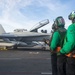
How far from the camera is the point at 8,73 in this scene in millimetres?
11516

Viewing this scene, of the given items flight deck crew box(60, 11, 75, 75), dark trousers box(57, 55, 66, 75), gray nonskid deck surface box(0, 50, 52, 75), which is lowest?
gray nonskid deck surface box(0, 50, 52, 75)

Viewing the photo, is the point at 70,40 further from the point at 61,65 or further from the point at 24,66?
the point at 24,66

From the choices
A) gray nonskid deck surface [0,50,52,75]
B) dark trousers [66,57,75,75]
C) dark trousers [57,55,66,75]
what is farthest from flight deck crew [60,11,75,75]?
gray nonskid deck surface [0,50,52,75]

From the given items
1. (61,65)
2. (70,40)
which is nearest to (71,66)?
(70,40)

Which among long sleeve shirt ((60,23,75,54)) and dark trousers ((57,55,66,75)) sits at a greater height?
long sleeve shirt ((60,23,75,54))

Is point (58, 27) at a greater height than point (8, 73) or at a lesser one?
greater

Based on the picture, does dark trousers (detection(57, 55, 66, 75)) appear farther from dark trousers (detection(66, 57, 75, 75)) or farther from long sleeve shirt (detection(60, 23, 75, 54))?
long sleeve shirt (detection(60, 23, 75, 54))

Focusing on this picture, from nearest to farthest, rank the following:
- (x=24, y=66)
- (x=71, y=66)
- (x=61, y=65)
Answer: (x=71, y=66) → (x=61, y=65) → (x=24, y=66)

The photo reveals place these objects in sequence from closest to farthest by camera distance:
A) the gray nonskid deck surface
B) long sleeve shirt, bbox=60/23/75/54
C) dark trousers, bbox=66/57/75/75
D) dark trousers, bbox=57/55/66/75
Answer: long sleeve shirt, bbox=60/23/75/54
dark trousers, bbox=66/57/75/75
dark trousers, bbox=57/55/66/75
the gray nonskid deck surface

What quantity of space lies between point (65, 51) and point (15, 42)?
31990mm

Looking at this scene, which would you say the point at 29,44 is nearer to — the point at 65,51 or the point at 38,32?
the point at 38,32

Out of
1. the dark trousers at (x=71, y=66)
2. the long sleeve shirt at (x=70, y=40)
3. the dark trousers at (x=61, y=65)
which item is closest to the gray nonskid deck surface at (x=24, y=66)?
the dark trousers at (x=61, y=65)

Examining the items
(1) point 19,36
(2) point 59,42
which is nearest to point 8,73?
(2) point 59,42

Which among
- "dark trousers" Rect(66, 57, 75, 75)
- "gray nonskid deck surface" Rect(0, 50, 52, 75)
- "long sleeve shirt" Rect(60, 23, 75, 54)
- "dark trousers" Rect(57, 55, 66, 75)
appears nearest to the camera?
"long sleeve shirt" Rect(60, 23, 75, 54)
